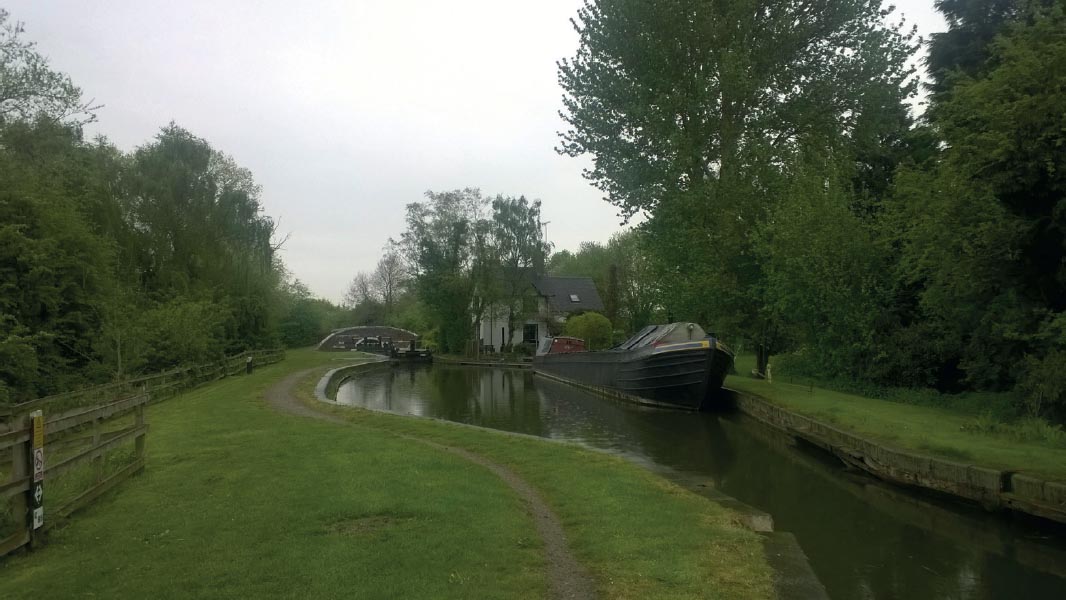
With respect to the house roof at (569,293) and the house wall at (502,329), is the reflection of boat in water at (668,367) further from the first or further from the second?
the house roof at (569,293)

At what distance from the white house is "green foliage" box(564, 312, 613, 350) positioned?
26.5 feet

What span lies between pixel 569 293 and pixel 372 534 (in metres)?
54.8

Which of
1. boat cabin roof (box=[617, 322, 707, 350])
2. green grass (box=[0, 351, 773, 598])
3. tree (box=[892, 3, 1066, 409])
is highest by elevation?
tree (box=[892, 3, 1066, 409])

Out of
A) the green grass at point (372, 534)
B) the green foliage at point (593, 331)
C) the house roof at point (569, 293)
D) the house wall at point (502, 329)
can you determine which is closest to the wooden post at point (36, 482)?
the green grass at point (372, 534)

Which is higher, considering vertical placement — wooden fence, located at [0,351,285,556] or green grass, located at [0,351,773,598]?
wooden fence, located at [0,351,285,556]

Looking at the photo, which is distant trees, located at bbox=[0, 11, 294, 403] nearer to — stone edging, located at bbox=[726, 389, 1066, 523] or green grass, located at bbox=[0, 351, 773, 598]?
green grass, located at bbox=[0, 351, 773, 598]

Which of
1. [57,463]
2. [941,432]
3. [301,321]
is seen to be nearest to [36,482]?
[57,463]

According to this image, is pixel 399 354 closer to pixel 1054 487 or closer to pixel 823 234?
pixel 823 234

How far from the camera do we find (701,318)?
2641 centimetres

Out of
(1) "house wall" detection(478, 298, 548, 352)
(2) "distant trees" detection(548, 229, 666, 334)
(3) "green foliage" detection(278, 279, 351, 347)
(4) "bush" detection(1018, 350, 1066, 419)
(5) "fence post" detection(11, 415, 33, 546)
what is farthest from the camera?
(3) "green foliage" detection(278, 279, 351, 347)

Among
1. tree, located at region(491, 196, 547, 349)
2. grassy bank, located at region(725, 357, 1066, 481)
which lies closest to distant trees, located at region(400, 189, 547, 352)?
tree, located at region(491, 196, 547, 349)

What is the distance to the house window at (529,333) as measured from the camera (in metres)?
58.8

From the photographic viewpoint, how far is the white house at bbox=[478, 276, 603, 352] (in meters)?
57.7

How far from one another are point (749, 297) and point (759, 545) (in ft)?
60.5
